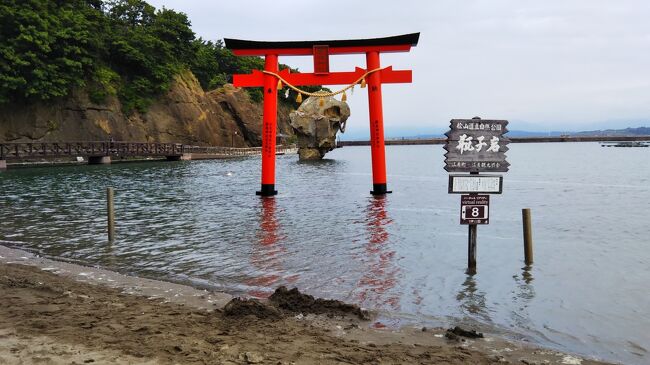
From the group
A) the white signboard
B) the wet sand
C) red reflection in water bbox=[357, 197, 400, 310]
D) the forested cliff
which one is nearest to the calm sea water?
red reflection in water bbox=[357, 197, 400, 310]

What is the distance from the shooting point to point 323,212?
1841 centimetres

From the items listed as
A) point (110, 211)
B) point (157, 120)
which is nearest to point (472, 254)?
point (110, 211)

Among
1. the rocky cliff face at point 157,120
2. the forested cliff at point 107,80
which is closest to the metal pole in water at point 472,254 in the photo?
the forested cliff at point 107,80

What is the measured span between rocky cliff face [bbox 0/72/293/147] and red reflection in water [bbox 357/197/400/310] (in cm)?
4310

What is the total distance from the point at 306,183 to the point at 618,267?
2207 cm

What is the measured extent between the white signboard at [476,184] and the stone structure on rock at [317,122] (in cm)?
4713

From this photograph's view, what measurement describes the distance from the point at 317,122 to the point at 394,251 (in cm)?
4599

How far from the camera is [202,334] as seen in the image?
576 cm

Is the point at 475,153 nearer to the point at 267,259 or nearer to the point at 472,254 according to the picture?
the point at 472,254

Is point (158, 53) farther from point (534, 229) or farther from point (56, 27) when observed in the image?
point (534, 229)

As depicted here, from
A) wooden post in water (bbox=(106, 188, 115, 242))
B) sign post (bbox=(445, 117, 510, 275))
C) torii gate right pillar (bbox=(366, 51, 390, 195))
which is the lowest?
wooden post in water (bbox=(106, 188, 115, 242))

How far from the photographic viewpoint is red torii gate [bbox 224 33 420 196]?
20062mm

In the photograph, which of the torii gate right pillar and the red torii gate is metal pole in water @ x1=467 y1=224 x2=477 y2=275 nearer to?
the torii gate right pillar

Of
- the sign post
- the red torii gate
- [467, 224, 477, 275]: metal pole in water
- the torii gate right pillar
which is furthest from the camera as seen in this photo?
the torii gate right pillar
